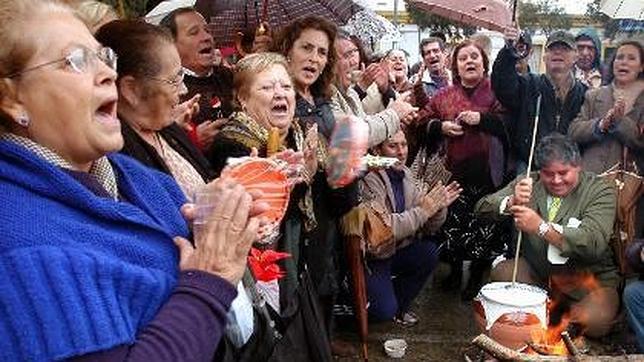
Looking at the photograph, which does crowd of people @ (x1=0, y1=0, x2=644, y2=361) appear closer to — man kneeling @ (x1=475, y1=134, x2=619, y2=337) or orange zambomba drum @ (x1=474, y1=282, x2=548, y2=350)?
man kneeling @ (x1=475, y1=134, x2=619, y2=337)

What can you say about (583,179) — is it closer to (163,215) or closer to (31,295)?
(163,215)

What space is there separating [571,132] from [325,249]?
2572mm

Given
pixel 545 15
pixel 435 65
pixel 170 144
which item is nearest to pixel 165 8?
pixel 170 144

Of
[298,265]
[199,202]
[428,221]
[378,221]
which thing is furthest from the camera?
[428,221]

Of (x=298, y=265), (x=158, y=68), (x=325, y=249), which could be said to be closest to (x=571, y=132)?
(x=325, y=249)

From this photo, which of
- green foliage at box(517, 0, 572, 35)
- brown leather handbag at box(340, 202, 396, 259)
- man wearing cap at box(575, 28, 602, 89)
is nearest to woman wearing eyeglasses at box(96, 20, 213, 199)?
brown leather handbag at box(340, 202, 396, 259)

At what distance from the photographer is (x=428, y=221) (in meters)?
4.65

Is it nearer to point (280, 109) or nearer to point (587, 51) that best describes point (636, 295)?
point (280, 109)

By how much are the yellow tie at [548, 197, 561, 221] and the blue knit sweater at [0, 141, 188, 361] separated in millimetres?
3265

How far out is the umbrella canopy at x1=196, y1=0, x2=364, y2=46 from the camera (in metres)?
4.70

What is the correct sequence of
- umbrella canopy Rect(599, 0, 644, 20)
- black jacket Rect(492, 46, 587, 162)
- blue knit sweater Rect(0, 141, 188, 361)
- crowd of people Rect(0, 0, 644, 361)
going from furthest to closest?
1. black jacket Rect(492, 46, 587, 162)
2. umbrella canopy Rect(599, 0, 644, 20)
3. crowd of people Rect(0, 0, 644, 361)
4. blue knit sweater Rect(0, 141, 188, 361)

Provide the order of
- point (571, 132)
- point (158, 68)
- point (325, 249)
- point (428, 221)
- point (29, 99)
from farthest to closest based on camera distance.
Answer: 1. point (571, 132)
2. point (428, 221)
3. point (325, 249)
4. point (158, 68)
5. point (29, 99)

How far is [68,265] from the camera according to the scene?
1.14 meters

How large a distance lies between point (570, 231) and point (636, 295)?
54cm
